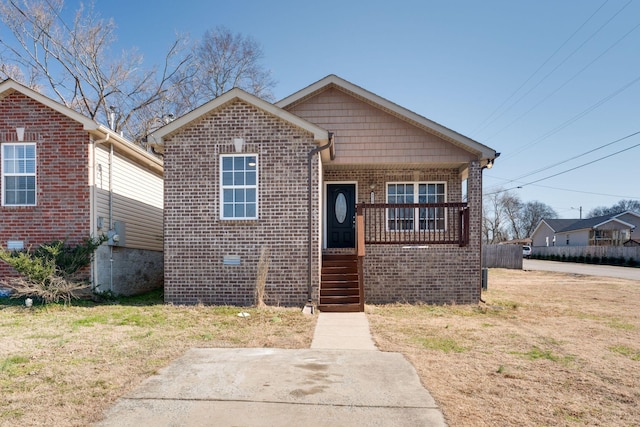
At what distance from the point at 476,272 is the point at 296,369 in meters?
7.38

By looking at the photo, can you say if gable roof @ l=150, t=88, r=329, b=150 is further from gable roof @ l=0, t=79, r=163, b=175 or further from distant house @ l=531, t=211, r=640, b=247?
distant house @ l=531, t=211, r=640, b=247

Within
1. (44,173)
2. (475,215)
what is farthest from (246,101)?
(475,215)

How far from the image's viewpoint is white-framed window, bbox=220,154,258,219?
32.4 feet

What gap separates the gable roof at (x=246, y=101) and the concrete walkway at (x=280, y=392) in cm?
521

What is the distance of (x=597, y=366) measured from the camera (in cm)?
562

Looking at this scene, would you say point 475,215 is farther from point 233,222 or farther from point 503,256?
point 503,256

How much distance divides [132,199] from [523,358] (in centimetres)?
1063

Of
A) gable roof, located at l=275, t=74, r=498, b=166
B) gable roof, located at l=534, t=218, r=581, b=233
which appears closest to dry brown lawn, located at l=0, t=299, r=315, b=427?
gable roof, located at l=275, t=74, r=498, b=166

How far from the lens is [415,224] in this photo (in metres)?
12.1

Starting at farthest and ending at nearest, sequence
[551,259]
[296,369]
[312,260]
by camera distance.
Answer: [551,259], [312,260], [296,369]

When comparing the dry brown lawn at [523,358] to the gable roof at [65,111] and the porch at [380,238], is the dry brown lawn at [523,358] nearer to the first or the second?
the porch at [380,238]

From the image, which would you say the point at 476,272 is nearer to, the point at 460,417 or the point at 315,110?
the point at 315,110

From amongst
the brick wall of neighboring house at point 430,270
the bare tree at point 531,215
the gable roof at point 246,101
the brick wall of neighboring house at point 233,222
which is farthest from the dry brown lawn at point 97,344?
A: the bare tree at point 531,215

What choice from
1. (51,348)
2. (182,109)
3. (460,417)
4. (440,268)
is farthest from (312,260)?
(182,109)
